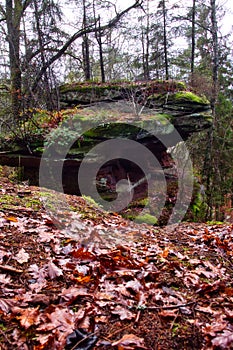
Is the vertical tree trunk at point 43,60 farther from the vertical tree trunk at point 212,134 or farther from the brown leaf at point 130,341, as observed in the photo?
the brown leaf at point 130,341

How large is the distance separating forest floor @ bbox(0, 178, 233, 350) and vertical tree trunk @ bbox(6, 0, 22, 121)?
232 inches

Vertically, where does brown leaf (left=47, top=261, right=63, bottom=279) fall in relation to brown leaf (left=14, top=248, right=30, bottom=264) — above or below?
below

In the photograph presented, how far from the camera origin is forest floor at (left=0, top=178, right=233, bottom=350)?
1.42 metres

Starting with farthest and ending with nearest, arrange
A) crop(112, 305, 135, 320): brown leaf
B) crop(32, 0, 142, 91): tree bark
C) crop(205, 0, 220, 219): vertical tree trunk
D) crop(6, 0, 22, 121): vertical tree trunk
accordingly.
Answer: crop(205, 0, 220, 219): vertical tree trunk → crop(32, 0, 142, 91): tree bark → crop(6, 0, 22, 121): vertical tree trunk → crop(112, 305, 135, 320): brown leaf

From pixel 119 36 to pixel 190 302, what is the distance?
515 inches

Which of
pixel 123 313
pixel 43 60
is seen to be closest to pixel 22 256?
pixel 123 313

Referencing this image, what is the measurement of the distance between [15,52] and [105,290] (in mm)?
8956

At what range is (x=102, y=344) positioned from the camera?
136 centimetres

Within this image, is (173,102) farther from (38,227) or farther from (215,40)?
(38,227)

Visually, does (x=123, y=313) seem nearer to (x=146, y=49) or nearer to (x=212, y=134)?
(x=212, y=134)

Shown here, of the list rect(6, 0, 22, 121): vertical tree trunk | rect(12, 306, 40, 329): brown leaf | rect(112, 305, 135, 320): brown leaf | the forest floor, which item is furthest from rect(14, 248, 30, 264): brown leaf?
rect(6, 0, 22, 121): vertical tree trunk

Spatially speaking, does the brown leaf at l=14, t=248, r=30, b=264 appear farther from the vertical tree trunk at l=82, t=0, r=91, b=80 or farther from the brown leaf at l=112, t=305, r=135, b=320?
the vertical tree trunk at l=82, t=0, r=91, b=80

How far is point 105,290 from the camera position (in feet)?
6.17

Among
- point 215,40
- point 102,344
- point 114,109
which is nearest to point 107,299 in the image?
point 102,344
